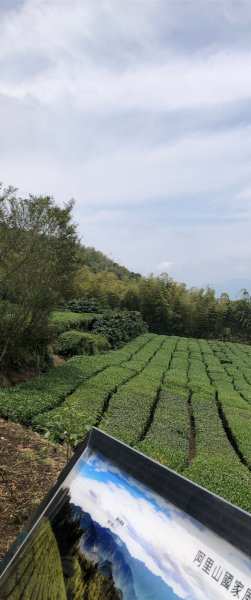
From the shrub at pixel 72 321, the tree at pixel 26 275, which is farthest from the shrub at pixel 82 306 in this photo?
the tree at pixel 26 275

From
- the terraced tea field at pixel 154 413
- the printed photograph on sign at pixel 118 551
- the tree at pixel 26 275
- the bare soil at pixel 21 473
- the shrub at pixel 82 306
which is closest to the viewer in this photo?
the printed photograph on sign at pixel 118 551

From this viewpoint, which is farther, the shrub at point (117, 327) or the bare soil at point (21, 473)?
the shrub at point (117, 327)

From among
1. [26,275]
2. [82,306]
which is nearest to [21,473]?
[26,275]

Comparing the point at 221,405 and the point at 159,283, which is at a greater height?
the point at 159,283

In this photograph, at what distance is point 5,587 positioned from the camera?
79.7 inches

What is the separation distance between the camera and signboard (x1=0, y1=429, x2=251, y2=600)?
1.64 metres

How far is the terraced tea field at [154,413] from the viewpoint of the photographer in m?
8.40

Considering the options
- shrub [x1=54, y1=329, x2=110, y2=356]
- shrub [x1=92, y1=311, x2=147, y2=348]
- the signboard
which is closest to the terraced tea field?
shrub [x1=54, y1=329, x2=110, y2=356]

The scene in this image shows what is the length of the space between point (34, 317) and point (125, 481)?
12886 millimetres

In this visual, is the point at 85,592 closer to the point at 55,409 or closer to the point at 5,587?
the point at 5,587

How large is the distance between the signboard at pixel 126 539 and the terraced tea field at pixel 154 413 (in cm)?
298

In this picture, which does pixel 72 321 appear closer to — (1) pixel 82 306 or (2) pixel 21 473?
(1) pixel 82 306

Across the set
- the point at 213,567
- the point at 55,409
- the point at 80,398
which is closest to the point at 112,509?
the point at 213,567

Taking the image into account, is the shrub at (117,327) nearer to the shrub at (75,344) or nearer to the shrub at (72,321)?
the shrub at (72,321)
